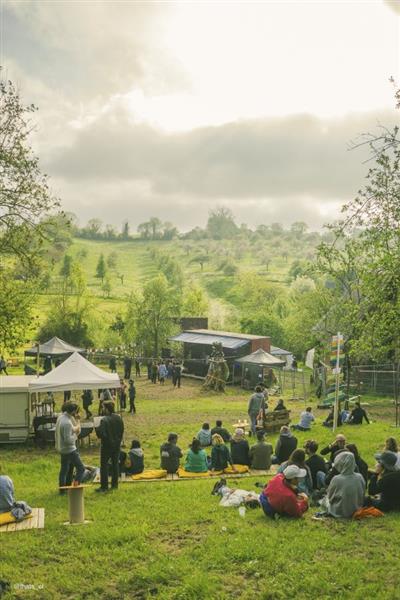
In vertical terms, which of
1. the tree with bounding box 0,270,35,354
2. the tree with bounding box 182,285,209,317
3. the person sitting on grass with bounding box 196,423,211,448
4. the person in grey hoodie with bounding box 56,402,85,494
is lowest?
the person sitting on grass with bounding box 196,423,211,448

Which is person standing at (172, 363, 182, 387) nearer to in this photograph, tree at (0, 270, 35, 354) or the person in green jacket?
tree at (0, 270, 35, 354)

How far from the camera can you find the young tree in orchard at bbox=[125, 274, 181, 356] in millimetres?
53844

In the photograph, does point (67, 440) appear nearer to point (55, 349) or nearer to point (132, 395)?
point (132, 395)

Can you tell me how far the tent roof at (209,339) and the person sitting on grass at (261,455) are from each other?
83.9ft

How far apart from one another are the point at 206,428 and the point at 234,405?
511 inches

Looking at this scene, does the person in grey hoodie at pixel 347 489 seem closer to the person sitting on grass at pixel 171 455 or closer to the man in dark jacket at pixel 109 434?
the man in dark jacket at pixel 109 434

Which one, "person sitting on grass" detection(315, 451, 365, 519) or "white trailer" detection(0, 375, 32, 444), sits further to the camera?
"white trailer" detection(0, 375, 32, 444)

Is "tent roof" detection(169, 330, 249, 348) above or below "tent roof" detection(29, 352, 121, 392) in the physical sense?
above

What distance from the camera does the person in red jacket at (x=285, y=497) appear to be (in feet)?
29.6

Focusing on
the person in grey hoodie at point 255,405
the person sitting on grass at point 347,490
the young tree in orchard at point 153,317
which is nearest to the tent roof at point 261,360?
the person in grey hoodie at point 255,405

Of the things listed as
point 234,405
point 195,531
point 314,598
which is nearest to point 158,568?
point 195,531

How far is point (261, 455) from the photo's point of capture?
1291 cm

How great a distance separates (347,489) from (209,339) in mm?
32249

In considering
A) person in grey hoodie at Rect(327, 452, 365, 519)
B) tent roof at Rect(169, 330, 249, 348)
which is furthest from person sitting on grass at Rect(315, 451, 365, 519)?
tent roof at Rect(169, 330, 249, 348)
